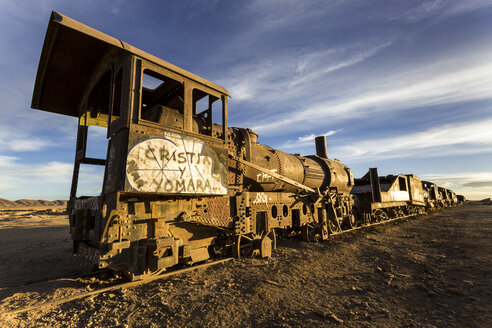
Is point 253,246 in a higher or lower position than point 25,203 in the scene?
Result: lower

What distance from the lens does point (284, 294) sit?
373 centimetres

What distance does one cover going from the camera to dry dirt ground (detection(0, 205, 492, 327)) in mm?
2965

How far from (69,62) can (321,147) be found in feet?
31.5

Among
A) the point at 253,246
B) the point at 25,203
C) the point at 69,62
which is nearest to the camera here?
the point at 69,62

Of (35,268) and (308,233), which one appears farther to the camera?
(308,233)

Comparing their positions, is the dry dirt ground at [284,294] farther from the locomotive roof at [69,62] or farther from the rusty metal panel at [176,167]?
the locomotive roof at [69,62]

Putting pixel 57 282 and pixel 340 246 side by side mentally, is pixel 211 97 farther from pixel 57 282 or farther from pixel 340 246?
pixel 340 246

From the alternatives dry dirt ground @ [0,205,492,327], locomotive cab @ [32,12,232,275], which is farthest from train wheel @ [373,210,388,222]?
locomotive cab @ [32,12,232,275]

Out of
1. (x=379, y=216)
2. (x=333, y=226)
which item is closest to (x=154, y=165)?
(x=333, y=226)

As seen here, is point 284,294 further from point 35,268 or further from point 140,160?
point 35,268

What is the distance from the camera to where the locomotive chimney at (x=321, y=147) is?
10.9 metres

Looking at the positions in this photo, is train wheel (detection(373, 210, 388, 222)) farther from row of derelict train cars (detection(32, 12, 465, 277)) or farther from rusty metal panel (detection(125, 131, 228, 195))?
rusty metal panel (detection(125, 131, 228, 195))

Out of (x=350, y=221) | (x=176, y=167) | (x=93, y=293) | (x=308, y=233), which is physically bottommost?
(x=93, y=293)

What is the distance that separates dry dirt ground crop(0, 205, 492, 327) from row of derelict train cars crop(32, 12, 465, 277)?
0.56 m
